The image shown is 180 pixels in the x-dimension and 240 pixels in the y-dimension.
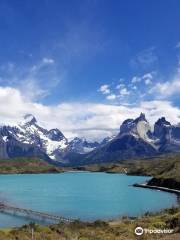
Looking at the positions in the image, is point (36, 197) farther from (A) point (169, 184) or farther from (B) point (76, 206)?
(A) point (169, 184)

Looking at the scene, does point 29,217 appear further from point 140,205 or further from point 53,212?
point 140,205

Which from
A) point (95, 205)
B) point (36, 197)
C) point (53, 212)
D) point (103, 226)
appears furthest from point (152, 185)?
point (103, 226)

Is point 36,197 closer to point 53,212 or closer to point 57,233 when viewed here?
point 53,212

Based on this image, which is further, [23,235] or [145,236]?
[23,235]

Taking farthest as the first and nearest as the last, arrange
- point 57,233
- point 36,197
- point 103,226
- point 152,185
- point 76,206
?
point 152,185 < point 36,197 < point 76,206 < point 103,226 < point 57,233

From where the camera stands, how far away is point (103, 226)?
200 ft

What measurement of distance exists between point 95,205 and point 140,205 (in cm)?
1268

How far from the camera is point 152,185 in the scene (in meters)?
198

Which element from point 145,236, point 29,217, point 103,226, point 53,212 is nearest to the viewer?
point 145,236

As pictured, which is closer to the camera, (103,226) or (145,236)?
(145,236)

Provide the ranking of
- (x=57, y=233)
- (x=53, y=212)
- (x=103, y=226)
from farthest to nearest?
(x=53, y=212), (x=103, y=226), (x=57, y=233)

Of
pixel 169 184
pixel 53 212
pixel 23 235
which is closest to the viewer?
pixel 23 235

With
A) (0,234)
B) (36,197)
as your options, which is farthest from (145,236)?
(36,197)

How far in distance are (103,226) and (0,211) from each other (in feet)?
184
